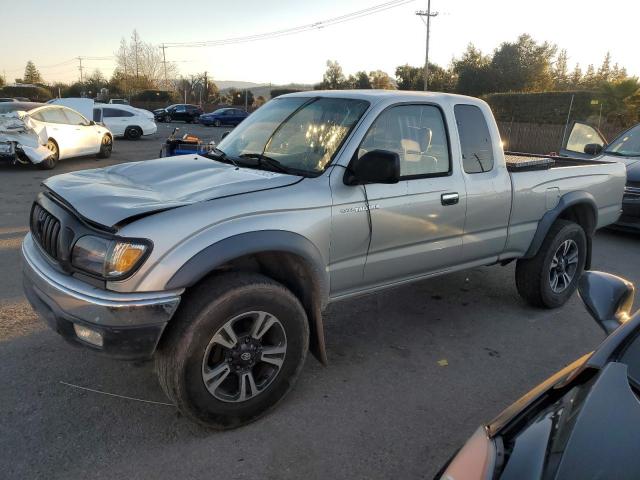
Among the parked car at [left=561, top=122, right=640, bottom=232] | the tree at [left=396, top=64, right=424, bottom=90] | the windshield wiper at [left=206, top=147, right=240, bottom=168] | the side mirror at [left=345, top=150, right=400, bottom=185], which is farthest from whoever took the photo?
the tree at [left=396, top=64, right=424, bottom=90]

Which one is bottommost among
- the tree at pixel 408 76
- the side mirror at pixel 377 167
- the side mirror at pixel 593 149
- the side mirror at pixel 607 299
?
the side mirror at pixel 607 299

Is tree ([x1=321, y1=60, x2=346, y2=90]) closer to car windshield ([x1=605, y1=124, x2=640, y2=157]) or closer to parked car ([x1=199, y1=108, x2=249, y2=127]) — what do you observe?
parked car ([x1=199, y1=108, x2=249, y2=127])

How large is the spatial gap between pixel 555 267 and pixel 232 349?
3502 millimetres

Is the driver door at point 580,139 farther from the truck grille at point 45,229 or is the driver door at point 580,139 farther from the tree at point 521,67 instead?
the tree at point 521,67

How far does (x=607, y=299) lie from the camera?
7.32 feet

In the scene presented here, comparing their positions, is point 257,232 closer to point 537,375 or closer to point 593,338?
point 537,375

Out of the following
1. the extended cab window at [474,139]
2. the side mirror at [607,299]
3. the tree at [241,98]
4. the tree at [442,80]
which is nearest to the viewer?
the side mirror at [607,299]

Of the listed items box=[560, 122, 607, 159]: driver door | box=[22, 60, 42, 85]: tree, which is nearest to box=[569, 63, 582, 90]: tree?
box=[560, 122, 607, 159]: driver door

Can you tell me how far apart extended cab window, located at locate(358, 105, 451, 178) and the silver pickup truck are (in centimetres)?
1

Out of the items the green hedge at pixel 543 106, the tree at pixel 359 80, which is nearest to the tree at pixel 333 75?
the tree at pixel 359 80

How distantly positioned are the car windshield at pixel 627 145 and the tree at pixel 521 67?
35041mm

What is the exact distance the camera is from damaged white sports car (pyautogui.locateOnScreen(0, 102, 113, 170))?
12055 millimetres

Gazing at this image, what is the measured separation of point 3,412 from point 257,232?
1.85m

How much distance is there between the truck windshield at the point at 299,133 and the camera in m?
3.61
